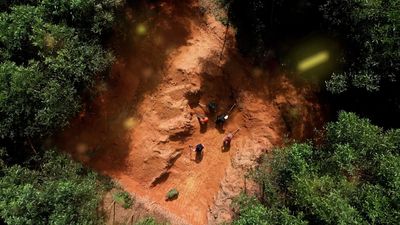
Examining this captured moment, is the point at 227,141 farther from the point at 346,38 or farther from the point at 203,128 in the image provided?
the point at 346,38

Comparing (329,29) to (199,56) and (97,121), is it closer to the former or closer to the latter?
(199,56)

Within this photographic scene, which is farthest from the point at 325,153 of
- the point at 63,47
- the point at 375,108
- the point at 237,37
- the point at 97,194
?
the point at 63,47

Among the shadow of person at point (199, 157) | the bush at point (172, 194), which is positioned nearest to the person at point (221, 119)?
the shadow of person at point (199, 157)

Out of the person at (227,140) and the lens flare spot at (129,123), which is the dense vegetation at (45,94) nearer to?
the lens flare spot at (129,123)

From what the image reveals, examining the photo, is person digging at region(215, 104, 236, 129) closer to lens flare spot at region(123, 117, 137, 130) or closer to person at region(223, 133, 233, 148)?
person at region(223, 133, 233, 148)

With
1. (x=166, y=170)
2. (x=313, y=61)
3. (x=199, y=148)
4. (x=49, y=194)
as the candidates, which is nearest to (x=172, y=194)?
(x=166, y=170)

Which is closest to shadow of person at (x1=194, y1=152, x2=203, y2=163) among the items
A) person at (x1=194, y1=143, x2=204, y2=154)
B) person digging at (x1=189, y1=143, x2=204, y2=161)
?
person digging at (x1=189, y1=143, x2=204, y2=161)

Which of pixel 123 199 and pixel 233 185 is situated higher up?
pixel 123 199
